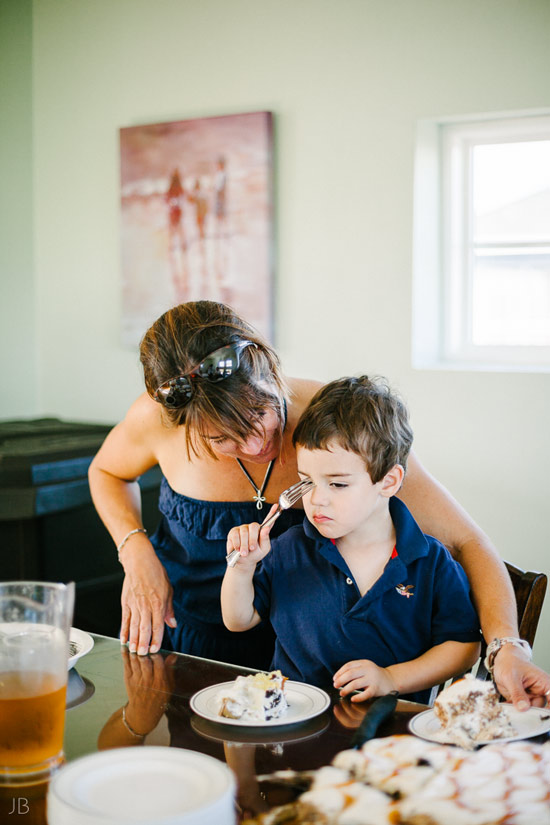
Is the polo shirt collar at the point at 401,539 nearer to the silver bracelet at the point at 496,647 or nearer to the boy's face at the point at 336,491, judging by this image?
the boy's face at the point at 336,491

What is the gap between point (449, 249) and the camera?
9.55 feet

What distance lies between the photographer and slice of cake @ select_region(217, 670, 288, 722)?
3.62 ft

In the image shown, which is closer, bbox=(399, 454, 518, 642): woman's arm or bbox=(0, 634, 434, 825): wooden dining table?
bbox=(0, 634, 434, 825): wooden dining table

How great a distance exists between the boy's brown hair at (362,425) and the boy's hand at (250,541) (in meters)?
0.15

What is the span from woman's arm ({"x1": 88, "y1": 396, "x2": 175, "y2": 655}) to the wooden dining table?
0.46 feet

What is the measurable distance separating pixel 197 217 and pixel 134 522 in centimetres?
171

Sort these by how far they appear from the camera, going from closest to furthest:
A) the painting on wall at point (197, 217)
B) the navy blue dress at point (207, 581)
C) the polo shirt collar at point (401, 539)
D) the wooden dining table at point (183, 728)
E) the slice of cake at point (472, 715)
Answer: the wooden dining table at point (183, 728), the slice of cake at point (472, 715), the polo shirt collar at point (401, 539), the navy blue dress at point (207, 581), the painting on wall at point (197, 217)

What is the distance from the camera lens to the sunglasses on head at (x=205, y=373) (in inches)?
55.4

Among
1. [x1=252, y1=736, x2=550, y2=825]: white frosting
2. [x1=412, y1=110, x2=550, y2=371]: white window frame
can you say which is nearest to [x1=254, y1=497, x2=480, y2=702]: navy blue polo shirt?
[x1=252, y1=736, x2=550, y2=825]: white frosting

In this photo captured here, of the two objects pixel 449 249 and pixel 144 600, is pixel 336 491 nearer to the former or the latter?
pixel 144 600

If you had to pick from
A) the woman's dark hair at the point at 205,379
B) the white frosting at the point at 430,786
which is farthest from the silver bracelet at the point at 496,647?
the woman's dark hair at the point at 205,379

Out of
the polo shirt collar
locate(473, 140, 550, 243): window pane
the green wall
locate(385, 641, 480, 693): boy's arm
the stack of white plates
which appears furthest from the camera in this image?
the green wall

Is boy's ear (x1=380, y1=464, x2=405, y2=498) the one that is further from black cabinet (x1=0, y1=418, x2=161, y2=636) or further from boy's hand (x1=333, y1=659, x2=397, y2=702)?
black cabinet (x1=0, y1=418, x2=161, y2=636)

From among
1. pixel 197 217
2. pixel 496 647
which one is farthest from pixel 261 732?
pixel 197 217
